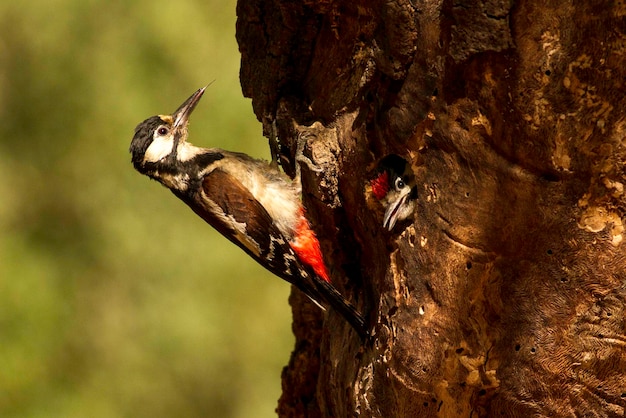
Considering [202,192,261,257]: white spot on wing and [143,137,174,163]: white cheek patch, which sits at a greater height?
[143,137,174,163]: white cheek patch

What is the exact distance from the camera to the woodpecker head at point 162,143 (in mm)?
2854

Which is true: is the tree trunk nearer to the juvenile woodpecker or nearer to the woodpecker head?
the juvenile woodpecker

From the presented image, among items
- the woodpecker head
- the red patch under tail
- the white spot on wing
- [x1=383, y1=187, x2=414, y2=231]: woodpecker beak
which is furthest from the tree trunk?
the woodpecker head

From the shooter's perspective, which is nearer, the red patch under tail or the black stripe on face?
the red patch under tail

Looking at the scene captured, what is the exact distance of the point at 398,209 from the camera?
2121 mm

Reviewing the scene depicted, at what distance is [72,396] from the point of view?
13.8 feet

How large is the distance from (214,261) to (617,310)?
2.64m

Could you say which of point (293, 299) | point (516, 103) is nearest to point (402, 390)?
point (516, 103)

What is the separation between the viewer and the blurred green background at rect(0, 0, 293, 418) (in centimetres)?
398

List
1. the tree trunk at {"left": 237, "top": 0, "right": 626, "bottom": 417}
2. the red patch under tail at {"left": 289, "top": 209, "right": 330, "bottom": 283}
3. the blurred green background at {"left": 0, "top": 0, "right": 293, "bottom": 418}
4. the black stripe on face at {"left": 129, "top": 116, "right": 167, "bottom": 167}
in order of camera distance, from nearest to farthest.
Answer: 1. the tree trunk at {"left": 237, "top": 0, "right": 626, "bottom": 417}
2. the red patch under tail at {"left": 289, "top": 209, "right": 330, "bottom": 283}
3. the black stripe on face at {"left": 129, "top": 116, "right": 167, "bottom": 167}
4. the blurred green background at {"left": 0, "top": 0, "right": 293, "bottom": 418}

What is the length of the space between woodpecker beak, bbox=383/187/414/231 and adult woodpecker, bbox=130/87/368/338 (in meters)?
0.46

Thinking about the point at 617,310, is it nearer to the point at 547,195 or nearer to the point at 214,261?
the point at 547,195

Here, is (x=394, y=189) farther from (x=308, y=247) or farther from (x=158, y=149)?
(x=158, y=149)

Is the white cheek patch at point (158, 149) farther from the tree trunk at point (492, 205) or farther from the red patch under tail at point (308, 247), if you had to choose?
the tree trunk at point (492, 205)
